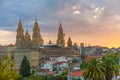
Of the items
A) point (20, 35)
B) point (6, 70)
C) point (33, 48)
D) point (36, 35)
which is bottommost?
point (6, 70)

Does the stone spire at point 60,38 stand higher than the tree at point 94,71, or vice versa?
the stone spire at point 60,38

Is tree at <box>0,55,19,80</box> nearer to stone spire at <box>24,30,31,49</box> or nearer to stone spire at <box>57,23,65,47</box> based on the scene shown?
stone spire at <box>24,30,31,49</box>

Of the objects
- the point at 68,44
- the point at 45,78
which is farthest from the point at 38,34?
the point at 45,78

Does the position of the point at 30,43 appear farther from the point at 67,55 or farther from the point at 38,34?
the point at 67,55

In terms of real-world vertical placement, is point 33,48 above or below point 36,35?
below

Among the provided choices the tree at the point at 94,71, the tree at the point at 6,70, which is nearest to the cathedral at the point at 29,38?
the tree at the point at 94,71

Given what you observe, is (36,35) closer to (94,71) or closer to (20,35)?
(20,35)

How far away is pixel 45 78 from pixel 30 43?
69374mm

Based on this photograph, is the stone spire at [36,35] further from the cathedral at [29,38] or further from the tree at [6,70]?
the tree at [6,70]

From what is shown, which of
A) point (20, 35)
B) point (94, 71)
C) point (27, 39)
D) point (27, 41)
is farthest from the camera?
point (27, 39)

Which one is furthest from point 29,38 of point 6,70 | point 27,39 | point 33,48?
point 6,70

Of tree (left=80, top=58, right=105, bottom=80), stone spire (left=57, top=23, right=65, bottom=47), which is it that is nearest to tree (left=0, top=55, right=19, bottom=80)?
tree (left=80, top=58, right=105, bottom=80)

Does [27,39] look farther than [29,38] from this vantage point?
No

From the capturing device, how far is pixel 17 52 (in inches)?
4569
